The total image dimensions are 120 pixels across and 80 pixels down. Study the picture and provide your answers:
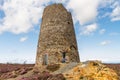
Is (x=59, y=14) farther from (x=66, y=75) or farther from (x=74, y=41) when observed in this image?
(x=66, y=75)

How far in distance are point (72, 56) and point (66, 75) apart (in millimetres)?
10721

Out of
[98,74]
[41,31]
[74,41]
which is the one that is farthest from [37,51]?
[98,74]

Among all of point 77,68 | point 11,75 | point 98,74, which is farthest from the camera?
point 11,75

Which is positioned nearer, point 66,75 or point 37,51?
point 66,75

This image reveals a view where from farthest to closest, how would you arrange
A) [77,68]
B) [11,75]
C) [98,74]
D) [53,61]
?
[53,61], [11,75], [77,68], [98,74]

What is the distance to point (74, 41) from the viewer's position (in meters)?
36.9

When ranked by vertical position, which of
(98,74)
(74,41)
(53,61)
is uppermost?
(74,41)

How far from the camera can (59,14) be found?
121 ft

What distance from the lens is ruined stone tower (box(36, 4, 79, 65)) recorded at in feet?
116

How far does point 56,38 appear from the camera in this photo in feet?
117

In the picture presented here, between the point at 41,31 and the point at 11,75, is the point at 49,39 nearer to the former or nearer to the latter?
the point at 41,31

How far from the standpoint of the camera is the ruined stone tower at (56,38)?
3550 centimetres

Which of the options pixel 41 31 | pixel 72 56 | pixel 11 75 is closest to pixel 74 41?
pixel 72 56

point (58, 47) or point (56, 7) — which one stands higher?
point (56, 7)
